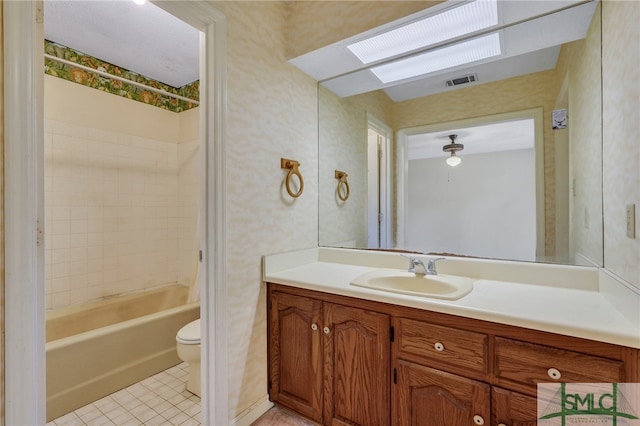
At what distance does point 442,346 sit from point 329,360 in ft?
1.88

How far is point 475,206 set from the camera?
5.41ft

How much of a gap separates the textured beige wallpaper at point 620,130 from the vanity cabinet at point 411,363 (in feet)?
1.12

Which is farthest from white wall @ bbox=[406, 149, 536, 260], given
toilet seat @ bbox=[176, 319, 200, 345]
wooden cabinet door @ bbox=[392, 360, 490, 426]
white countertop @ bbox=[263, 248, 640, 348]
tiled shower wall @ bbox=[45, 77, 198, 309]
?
tiled shower wall @ bbox=[45, 77, 198, 309]

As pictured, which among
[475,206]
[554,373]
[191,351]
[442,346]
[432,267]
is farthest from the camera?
[191,351]

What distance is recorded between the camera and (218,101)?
137cm

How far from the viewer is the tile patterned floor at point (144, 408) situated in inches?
62.4

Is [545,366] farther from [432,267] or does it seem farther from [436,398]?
[432,267]

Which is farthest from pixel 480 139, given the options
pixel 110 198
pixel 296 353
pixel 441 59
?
pixel 110 198

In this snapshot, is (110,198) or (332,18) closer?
(332,18)

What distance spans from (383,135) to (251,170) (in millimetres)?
1011

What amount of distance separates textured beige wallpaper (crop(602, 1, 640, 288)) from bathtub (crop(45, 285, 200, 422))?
8.38 feet

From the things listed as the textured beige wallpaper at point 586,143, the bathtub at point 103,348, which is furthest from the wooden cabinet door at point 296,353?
the textured beige wallpaper at point 586,143

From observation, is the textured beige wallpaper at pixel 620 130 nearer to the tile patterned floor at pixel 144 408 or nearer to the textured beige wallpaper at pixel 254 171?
the textured beige wallpaper at pixel 254 171

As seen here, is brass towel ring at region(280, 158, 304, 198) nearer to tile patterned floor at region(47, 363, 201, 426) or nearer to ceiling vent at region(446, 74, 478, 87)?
ceiling vent at region(446, 74, 478, 87)
